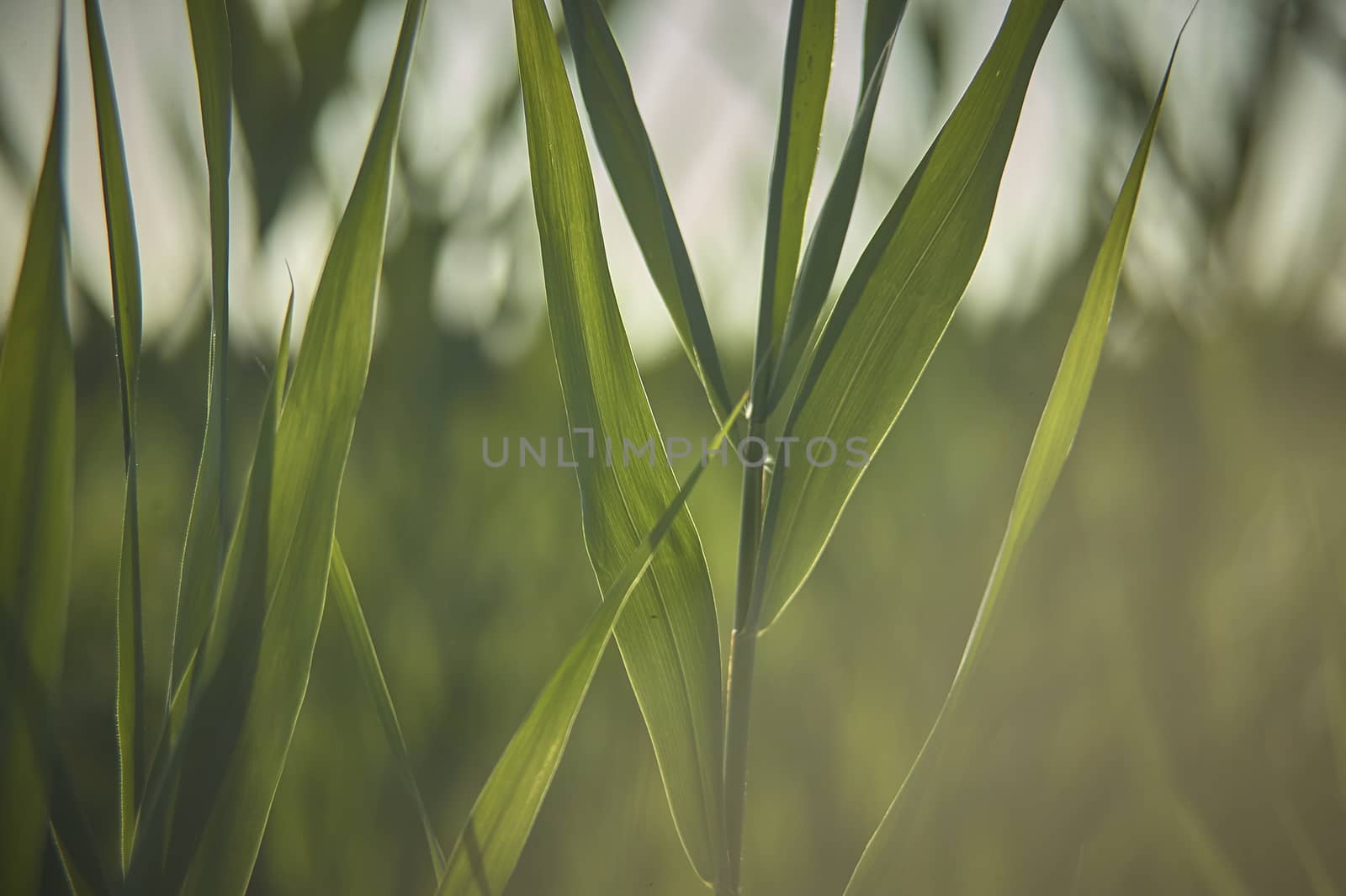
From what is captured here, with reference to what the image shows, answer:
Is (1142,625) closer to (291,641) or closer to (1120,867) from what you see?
(1120,867)

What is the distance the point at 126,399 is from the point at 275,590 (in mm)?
100

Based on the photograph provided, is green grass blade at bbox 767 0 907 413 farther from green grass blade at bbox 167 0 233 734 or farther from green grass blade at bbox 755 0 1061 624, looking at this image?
green grass blade at bbox 167 0 233 734

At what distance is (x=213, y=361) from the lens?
0.25 m

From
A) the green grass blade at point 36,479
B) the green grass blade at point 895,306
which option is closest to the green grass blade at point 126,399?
the green grass blade at point 36,479

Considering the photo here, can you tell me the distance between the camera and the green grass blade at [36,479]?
23 centimetres

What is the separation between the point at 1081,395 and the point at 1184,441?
173 millimetres

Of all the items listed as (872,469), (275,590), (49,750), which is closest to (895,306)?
(872,469)

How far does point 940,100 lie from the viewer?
357 millimetres

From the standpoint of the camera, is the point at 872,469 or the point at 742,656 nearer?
the point at 742,656

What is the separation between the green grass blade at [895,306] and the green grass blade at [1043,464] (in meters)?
0.05

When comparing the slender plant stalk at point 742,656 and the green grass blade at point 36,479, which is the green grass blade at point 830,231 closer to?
the slender plant stalk at point 742,656

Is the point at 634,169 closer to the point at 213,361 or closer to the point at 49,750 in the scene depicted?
the point at 213,361

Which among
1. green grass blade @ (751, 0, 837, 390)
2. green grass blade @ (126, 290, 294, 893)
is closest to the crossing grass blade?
green grass blade @ (126, 290, 294, 893)

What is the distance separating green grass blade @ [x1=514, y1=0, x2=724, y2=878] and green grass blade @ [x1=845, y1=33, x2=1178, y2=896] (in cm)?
7
